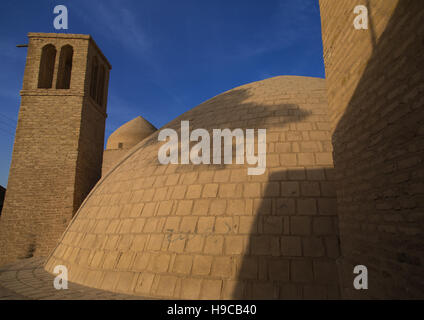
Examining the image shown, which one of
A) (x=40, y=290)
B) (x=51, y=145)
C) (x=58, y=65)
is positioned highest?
(x=58, y=65)

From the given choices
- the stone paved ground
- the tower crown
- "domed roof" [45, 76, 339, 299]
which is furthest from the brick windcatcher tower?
the stone paved ground

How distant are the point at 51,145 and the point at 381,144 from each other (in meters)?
12.2

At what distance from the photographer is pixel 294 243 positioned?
4.12 metres

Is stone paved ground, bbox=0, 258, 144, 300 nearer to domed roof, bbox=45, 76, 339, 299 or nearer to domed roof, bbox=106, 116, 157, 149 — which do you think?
domed roof, bbox=45, 76, 339, 299

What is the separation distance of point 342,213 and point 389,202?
110 cm

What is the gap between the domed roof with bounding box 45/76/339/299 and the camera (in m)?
4.00

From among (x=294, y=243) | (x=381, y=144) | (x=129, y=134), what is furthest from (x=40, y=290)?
(x=129, y=134)

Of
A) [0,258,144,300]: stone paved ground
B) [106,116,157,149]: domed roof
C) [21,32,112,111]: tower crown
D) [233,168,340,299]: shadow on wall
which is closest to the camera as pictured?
[233,168,340,299]: shadow on wall

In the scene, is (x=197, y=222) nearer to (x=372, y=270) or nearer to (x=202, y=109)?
(x=372, y=270)

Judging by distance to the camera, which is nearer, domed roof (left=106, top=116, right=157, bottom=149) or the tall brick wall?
the tall brick wall

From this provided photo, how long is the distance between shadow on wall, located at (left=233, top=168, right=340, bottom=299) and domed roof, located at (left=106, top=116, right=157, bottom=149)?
16903 mm

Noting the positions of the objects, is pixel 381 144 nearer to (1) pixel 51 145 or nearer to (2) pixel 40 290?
(2) pixel 40 290

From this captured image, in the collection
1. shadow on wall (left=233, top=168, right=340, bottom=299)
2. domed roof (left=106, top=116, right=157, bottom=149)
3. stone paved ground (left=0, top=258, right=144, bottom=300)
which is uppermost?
domed roof (left=106, top=116, right=157, bottom=149)

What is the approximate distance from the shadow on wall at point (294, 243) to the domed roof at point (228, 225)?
0.6 inches
